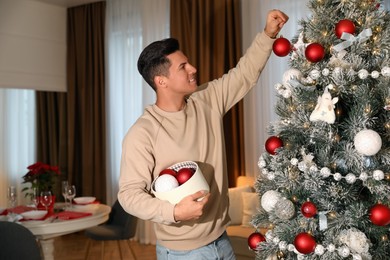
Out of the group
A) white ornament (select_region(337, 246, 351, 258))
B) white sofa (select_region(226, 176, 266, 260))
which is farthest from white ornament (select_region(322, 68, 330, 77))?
white sofa (select_region(226, 176, 266, 260))

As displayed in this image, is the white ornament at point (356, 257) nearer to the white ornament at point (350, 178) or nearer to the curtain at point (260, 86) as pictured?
the white ornament at point (350, 178)

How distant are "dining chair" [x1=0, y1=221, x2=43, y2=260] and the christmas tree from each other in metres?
1.59

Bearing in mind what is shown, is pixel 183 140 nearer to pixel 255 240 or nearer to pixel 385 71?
pixel 255 240

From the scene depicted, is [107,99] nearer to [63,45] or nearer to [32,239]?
[63,45]

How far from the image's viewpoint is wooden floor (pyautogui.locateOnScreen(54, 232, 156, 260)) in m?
4.59

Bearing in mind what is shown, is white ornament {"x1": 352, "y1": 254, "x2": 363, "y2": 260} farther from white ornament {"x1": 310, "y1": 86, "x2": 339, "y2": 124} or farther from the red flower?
the red flower

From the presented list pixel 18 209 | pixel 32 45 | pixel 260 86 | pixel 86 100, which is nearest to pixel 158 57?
pixel 18 209

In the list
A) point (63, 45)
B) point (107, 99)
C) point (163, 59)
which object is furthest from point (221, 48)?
point (163, 59)

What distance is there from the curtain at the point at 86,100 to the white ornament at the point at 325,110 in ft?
14.8

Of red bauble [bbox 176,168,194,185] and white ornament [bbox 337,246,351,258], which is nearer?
white ornament [bbox 337,246,351,258]

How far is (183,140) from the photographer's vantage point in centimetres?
175

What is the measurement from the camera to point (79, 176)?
587 cm

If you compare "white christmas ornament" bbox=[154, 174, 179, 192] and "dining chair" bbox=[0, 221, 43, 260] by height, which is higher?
"white christmas ornament" bbox=[154, 174, 179, 192]

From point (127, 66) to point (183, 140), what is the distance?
151 inches
